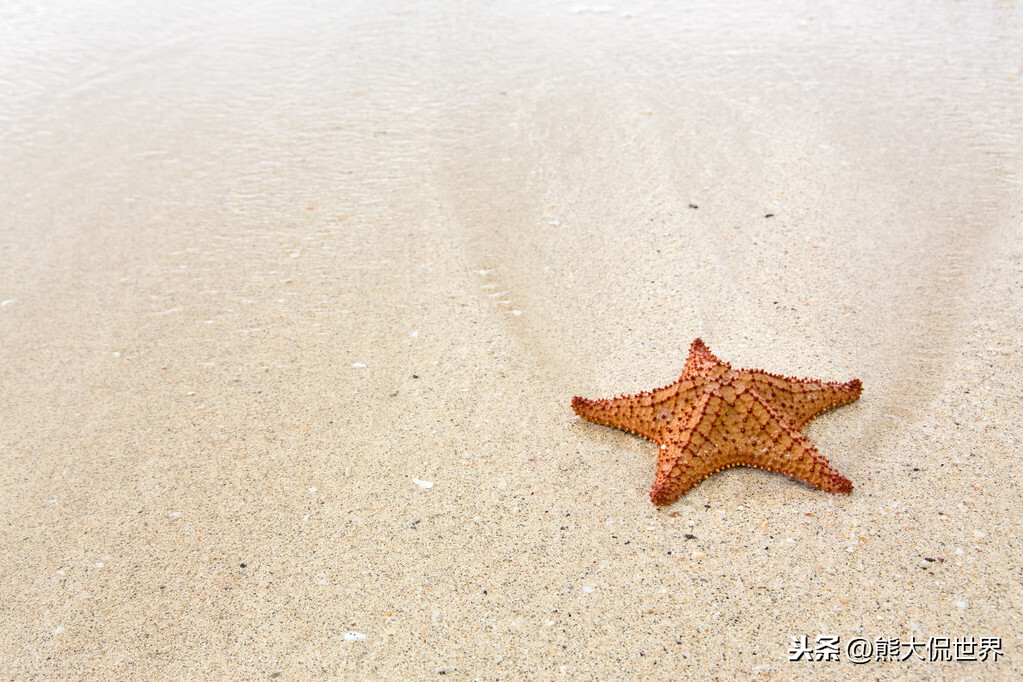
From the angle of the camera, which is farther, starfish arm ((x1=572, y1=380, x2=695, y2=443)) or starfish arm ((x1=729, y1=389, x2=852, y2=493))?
Result: starfish arm ((x1=572, y1=380, x2=695, y2=443))

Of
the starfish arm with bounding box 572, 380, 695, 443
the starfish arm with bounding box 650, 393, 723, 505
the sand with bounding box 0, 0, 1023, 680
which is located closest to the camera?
the sand with bounding box 0, 0, 1023, 680

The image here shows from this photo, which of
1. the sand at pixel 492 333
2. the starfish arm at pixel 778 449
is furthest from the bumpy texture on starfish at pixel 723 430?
the sand at pixel 492 333

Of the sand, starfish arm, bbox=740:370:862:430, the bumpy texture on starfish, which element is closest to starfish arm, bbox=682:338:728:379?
the bumpy texture on starfish

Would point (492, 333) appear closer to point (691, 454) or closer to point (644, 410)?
point (644, 410)

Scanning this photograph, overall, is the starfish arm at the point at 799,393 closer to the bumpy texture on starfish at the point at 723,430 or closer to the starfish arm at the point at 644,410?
the bumpy texture on starfish at the point at 723,430

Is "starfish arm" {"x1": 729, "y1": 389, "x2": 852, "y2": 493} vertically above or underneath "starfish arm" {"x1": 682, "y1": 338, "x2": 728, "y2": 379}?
underneath

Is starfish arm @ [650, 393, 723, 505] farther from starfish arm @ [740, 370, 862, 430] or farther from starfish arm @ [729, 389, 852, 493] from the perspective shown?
starfish arm @ [740, 370, 862, 430]

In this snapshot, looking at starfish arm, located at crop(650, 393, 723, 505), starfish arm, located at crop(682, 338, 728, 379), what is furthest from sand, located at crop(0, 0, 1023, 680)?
starfish arm, located at crop(682, 338, 728, 379)

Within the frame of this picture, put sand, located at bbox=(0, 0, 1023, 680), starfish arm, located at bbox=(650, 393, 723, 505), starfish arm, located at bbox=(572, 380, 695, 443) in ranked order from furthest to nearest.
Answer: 1. starfish arm, located at bbox=(572, 380, 695, 443)
2. starfish arm, located at bbox=(650, 393, 723, 505)
3. sand, located at bbox=(0, 0, 1023, 680)
